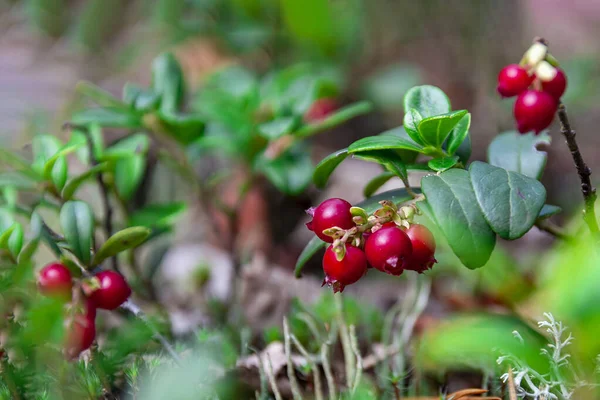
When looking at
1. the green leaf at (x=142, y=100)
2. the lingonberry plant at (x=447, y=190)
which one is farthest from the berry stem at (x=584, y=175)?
the green leaf at (x=142, y=100)

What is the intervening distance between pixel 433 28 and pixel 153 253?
5.53 feet

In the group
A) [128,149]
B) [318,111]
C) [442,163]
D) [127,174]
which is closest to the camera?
[442,163]

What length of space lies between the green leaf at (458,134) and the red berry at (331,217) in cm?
21

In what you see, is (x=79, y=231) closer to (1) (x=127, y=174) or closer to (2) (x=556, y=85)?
(1) (x=127, y=174)

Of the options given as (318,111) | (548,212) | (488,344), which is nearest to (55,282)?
(488,344)

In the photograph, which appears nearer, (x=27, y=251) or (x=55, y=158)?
(x=27, y=251)

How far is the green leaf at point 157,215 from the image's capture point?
127 centimetres

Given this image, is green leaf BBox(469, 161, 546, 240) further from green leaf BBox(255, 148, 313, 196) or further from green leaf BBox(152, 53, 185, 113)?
green leaf BBox(152, 53, 185, 113)

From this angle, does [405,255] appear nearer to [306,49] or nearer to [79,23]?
[306,49]

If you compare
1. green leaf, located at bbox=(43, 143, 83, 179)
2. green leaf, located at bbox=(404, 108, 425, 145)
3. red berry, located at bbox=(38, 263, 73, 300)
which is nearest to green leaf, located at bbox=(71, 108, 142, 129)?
green leaf, located at bbox=(43, 143, 83, 179)

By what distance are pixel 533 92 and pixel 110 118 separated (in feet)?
2.81

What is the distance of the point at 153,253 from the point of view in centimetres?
150

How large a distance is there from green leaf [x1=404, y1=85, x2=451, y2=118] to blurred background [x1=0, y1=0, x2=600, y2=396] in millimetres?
1005

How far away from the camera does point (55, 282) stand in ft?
2.95
